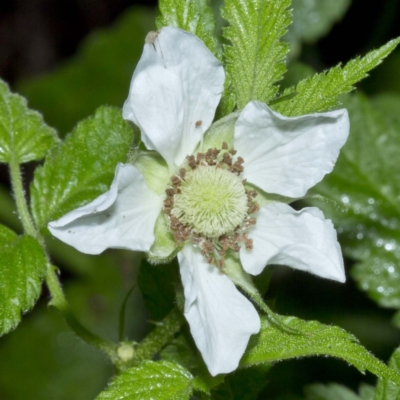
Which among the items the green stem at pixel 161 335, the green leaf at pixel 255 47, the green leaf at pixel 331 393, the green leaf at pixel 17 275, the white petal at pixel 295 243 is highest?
the green leaf at pixel 255 47

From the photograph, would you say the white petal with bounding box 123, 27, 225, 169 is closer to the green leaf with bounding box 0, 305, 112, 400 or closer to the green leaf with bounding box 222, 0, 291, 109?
the green leaf with bounding box 222, 0, 291, 109

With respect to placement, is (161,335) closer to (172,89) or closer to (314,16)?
(172,89)

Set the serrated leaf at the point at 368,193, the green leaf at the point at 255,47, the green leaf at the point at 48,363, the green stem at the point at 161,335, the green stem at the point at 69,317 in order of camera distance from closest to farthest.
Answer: the green leaf at the point at 255,47
the green stem at the point at 161,335
the green stem at the point at 69,317
the serrated leaf at the point at 368,193
the green leaf at the point at 48,363

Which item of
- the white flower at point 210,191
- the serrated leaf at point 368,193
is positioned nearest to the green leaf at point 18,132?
the white flower at point 210,191

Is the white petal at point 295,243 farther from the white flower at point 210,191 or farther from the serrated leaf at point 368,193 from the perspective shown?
the serrated leaf at point 368,193

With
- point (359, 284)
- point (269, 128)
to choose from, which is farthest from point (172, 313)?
point (359, 284)

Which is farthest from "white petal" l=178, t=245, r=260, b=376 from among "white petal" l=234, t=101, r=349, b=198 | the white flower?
"white petal" l=234, t=101, r=349, b=198
